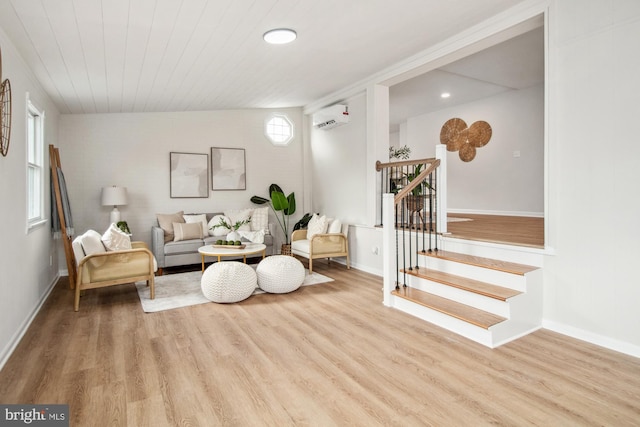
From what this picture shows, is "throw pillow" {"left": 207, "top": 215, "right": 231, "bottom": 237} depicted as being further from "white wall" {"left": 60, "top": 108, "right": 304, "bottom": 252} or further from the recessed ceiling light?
the recessed ceiling light

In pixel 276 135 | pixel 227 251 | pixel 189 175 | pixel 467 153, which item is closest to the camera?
pixel 227 251

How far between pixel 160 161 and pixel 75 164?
1226 mm

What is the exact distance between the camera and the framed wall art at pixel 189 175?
21.4ft

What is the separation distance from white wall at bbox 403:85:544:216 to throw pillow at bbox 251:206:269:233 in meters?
4.55

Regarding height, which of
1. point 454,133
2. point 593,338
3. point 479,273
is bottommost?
point 593,338

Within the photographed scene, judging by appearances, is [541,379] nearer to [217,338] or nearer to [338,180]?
[217,338]

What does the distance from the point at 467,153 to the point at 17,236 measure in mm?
8002

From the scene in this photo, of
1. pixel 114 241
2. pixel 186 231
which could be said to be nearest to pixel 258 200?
pixel 186 231

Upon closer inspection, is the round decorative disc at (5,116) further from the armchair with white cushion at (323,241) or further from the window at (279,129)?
the window at (279,129)

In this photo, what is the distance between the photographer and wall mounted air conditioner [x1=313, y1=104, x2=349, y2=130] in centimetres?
611

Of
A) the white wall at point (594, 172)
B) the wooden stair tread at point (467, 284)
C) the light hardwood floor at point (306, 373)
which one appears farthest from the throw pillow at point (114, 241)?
the white wall at point (594, 172)

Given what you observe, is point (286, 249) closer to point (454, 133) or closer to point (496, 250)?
point (496, 250)

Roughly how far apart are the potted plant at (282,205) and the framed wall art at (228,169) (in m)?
0.44

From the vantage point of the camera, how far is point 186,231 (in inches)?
233
